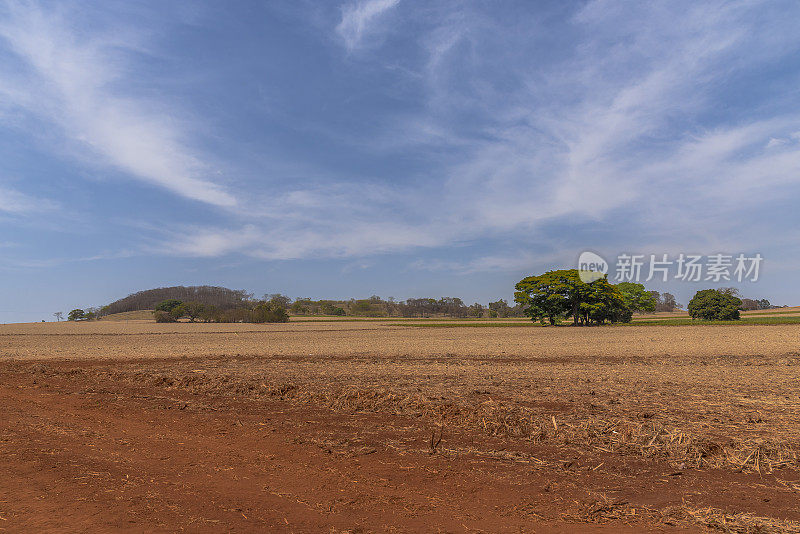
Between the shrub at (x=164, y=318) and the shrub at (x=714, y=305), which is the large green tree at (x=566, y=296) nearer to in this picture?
the shrub at (x=714, y=305)

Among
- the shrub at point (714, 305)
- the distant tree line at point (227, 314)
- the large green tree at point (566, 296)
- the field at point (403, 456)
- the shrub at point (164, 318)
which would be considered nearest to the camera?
the field at point (403, 456)

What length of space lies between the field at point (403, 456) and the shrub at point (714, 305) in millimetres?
76871

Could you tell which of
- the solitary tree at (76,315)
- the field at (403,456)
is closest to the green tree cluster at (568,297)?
the field at (403,456)

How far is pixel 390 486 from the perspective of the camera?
19.4ft

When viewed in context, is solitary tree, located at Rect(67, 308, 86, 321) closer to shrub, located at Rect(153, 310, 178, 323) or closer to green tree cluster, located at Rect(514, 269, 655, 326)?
shrub, located at Rect(153, 310, 178, 323)

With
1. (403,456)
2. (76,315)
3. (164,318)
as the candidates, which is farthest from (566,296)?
(76,315)

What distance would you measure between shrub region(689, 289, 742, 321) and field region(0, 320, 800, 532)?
3026 inches

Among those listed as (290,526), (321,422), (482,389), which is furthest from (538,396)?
(290,526)

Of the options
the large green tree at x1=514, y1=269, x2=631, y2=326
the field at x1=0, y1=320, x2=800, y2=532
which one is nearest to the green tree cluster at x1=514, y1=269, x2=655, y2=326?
the large green tree at x1=514, y1=269, x2=631, y2=326

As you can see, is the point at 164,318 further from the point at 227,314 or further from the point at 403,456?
the point at 403,456

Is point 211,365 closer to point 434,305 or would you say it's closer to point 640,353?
point 640,353

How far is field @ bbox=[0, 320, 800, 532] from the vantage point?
500cm

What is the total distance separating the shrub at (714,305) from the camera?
77.6 m

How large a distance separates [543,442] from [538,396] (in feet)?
13.8
